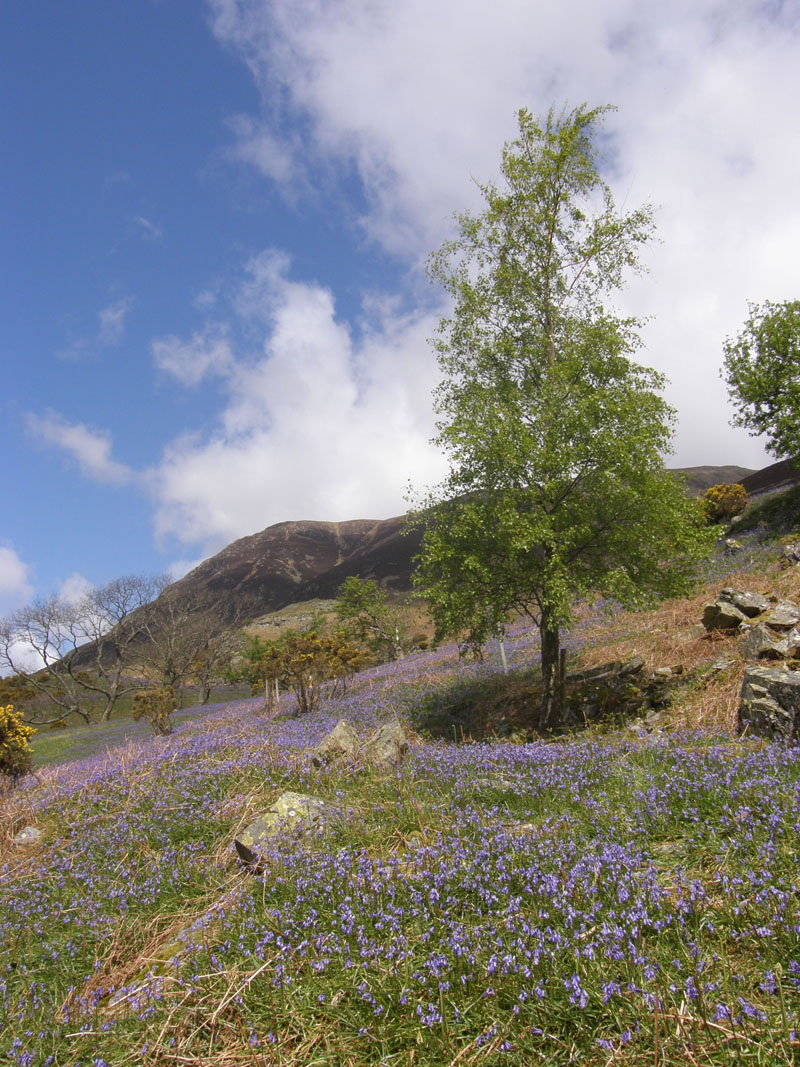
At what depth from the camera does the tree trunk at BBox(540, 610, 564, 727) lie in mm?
10133

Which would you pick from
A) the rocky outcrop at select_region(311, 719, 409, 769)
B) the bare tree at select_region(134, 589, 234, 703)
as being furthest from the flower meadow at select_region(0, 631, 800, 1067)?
the bare tree at select_region(134, 589, 234, 703)

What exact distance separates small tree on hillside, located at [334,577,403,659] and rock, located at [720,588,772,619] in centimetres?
2366

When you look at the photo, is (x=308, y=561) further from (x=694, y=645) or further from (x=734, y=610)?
(x=734, y=610)

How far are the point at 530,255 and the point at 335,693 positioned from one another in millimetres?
16290

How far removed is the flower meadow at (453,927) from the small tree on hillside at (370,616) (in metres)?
27.6

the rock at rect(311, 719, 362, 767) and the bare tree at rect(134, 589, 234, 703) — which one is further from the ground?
the bare tree at rect(134, 589, 234, 703)

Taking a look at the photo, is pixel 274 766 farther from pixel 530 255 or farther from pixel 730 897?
pixel 530 255

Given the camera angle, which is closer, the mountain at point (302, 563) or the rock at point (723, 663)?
the rock at point (723, 663)

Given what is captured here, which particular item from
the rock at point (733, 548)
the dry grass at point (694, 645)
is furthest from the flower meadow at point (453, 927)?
the rock at point (733, 548)

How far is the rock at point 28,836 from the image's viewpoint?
756cm

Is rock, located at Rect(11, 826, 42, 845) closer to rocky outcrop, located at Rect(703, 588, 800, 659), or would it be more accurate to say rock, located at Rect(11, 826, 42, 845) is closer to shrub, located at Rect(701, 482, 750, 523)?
rocky outcrop, located at Rect(703, 588, 800, 659)

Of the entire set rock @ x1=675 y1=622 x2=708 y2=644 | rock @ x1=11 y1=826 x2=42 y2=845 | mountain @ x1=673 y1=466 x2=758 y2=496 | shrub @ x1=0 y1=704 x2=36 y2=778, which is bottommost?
rock @ x1=675 y1=622 x2=708 y2=644

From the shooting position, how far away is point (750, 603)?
A: 36.0 ft

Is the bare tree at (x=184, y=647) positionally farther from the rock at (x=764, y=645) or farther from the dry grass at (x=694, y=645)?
the rock at (x=764, y=645)
